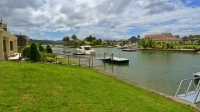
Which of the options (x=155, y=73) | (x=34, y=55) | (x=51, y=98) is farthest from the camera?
(x=155, y=73)

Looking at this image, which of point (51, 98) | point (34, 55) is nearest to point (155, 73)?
point (34, 55)

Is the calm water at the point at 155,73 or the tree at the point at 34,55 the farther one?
the tree at the point at 34,55

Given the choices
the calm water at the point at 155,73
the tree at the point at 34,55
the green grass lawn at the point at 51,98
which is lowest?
the calm water at the point at 155,73

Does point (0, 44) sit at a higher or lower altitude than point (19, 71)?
higher

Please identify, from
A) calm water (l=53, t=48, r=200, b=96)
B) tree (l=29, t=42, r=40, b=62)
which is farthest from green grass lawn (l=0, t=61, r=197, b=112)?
tree (l=29, t=42, r=40, b=62)

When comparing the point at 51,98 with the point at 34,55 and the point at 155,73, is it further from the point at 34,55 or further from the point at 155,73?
the point at 155,73

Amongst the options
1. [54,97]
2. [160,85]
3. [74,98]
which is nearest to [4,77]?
[54,97]

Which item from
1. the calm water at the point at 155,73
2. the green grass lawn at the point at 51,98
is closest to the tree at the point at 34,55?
the calm water at the point at 155,73

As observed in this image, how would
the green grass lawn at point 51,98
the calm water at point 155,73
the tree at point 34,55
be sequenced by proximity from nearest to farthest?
the green grass lawn at point 51,98 → the calm water at point 155,73 → the tree at point 34,55

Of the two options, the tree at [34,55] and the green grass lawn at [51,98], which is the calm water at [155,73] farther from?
the tree at [34,55]

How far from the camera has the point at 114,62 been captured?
31375 mm

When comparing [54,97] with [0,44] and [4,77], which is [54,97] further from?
[0,44]

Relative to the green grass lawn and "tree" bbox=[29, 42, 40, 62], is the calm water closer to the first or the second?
the green grass lawn

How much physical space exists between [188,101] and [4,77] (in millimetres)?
9405
